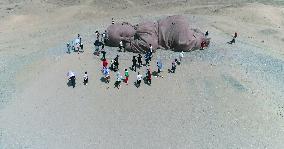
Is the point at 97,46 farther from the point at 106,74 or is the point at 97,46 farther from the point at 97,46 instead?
the point at 106,74

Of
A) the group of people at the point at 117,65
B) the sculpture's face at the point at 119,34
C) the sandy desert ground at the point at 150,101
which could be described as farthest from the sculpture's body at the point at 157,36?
the sandy desert ground at the point at 150,101

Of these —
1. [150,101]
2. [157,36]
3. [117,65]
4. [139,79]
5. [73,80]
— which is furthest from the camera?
[157,36]

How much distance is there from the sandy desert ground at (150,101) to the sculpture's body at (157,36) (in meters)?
0.91

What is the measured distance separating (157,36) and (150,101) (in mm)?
8569

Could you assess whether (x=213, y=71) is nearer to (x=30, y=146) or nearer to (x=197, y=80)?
(x=197, y=80)

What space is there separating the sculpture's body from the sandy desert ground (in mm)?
912

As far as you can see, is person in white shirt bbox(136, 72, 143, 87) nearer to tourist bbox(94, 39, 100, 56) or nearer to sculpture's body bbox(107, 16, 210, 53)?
sculpture's body bbox(107, 16, 210, 53)

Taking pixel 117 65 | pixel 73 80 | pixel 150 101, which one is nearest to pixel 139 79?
pixel 150 101

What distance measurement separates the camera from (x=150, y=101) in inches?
1296

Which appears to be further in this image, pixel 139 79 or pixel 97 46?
pixel 97 46

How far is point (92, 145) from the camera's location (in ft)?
96.0

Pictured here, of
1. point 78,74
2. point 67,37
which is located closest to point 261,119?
point 78,74

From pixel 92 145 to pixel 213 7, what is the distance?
3314 centimetres

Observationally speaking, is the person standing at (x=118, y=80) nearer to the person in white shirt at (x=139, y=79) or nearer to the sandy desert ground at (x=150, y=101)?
the sandy desert ground at (x=150, y=101)
